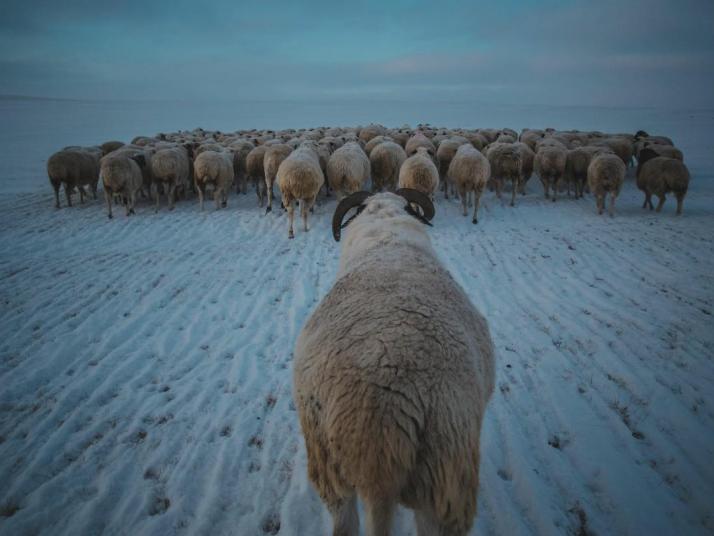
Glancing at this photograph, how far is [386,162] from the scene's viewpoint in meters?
12.4

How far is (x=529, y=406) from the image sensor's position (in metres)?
3.84

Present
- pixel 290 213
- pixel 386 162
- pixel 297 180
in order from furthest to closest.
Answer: pixel 386 162
pixel 290 213
pixel 297 180

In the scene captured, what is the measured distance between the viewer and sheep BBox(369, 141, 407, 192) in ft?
40.6

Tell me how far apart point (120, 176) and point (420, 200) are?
Result: 10280mm

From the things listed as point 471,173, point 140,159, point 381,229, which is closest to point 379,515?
point 381,229

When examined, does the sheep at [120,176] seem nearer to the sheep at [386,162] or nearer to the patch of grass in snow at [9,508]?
the sheep at [386,162]

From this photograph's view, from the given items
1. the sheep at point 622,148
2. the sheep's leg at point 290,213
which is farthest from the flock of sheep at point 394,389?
the sheep at point 622,148

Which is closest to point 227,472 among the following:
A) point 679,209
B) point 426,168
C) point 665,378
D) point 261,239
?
point 665,378

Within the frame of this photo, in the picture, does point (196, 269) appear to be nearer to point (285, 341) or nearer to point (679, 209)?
point (285, 341)

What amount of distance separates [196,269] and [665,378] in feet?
26.1

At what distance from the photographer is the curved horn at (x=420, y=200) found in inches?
170

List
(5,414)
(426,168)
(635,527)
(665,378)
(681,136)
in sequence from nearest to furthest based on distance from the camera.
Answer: (635,527)
(5,414)
(665,378)
(426,168)
(681,136)

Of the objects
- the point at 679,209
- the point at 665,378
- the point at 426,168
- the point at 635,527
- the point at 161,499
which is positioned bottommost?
the point at 161,499

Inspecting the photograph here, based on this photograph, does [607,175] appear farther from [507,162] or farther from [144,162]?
[144,162]
